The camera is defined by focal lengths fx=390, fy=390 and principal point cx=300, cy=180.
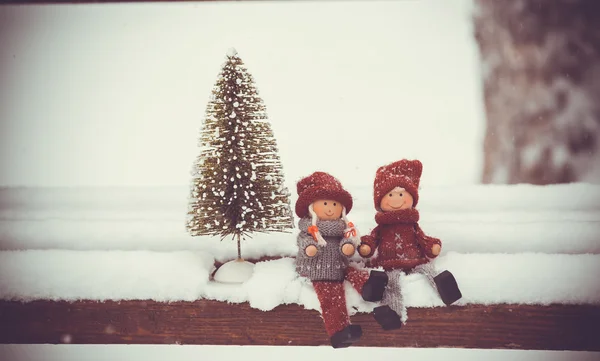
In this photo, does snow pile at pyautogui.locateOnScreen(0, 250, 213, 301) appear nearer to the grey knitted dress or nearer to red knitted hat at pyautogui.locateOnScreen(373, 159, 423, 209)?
the grey knitted dress

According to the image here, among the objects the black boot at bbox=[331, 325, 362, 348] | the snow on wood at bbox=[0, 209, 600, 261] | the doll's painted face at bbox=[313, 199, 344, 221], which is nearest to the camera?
the black boot at bbox=[331, 325, 362, 348]

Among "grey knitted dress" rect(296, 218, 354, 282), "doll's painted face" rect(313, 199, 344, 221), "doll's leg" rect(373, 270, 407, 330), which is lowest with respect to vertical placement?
"doll's leg" rect(373, 270, 407, 330)

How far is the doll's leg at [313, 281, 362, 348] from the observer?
688 mm

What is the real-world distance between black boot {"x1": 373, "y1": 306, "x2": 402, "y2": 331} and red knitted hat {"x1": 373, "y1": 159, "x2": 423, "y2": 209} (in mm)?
211

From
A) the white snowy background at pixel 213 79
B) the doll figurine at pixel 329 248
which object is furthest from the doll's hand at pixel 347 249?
the white snowy background at pixel 213 79

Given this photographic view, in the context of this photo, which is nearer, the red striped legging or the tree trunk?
the red striped legging

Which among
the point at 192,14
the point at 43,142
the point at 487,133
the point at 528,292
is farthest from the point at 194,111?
the point at 528,292

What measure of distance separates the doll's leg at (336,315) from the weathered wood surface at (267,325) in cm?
5

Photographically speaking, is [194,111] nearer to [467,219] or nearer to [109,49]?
[109,49]

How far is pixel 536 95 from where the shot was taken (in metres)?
1.53

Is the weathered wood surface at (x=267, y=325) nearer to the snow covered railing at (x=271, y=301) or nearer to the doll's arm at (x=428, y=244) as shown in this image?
the snow covered railing at (x=271, y=301)

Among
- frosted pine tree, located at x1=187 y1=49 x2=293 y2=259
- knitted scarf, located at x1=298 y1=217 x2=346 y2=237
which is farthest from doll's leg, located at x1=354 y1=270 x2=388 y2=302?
frosted pine tree, located at x1=187 y1=49 x2=293 y2=259

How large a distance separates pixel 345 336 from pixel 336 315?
38 millimetres

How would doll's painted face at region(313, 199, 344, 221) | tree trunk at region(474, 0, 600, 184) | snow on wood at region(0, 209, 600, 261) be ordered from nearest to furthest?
doll's painted face at region(313, 199, 344, 221) → snow on wood at region(0, 209, 600, 261) → tree trunk at region(474, 0, 600, 184)
